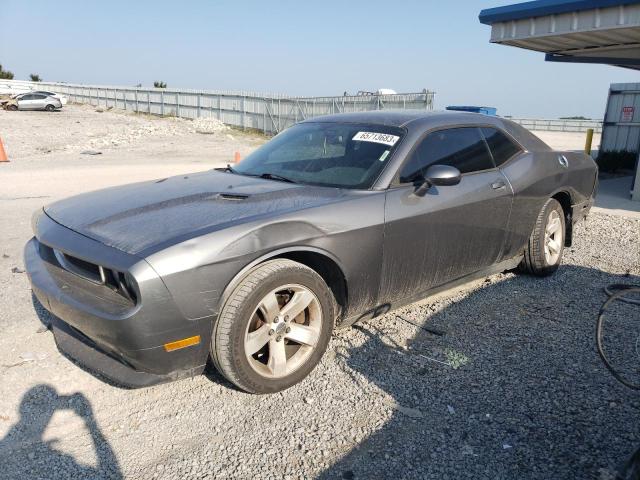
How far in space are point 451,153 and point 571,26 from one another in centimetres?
641

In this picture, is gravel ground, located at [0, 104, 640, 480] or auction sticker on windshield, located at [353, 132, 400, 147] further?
auction sticker on windshield, located at [353, 132, 400, 147]

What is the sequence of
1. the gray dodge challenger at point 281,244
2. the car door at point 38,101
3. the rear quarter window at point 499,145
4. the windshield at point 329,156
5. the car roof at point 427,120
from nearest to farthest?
the gray dodge challenger at point 281,244
the windshield at point 329,156
the car roof at point 427,120
the rear quarter window at point 499,145
the car door at point 38,101

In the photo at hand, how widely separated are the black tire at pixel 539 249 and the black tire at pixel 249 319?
2.55m

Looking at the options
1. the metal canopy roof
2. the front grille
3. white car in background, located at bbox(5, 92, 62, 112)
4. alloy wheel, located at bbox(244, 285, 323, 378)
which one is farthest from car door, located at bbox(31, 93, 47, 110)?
alloy wheel, located at bbox(244, 285, 323, 378)

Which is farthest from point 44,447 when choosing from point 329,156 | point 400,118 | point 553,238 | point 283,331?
point 553,238

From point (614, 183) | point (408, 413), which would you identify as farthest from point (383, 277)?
point (614, 183)

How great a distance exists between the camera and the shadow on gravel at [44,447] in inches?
92.0

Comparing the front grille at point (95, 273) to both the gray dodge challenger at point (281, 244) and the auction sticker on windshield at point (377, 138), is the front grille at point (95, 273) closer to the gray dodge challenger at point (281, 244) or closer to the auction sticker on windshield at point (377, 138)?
the gray dodge challenger at point (281, 244)

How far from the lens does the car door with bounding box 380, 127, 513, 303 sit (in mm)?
3420

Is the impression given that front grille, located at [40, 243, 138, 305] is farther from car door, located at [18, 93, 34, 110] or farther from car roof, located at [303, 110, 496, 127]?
car door, located at [18, 93, 34, 110]

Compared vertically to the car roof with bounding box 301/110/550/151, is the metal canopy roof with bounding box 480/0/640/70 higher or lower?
higher

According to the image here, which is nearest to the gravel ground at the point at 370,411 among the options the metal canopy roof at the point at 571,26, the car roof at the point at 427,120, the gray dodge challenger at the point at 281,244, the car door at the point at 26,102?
the gray dodge challenger at the point at 281,244

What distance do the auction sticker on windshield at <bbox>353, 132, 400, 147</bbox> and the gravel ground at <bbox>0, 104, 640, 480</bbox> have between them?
1353mm

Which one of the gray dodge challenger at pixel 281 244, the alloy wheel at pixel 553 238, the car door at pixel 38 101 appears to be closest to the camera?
the gray dodge challenger at pixel 281 244
